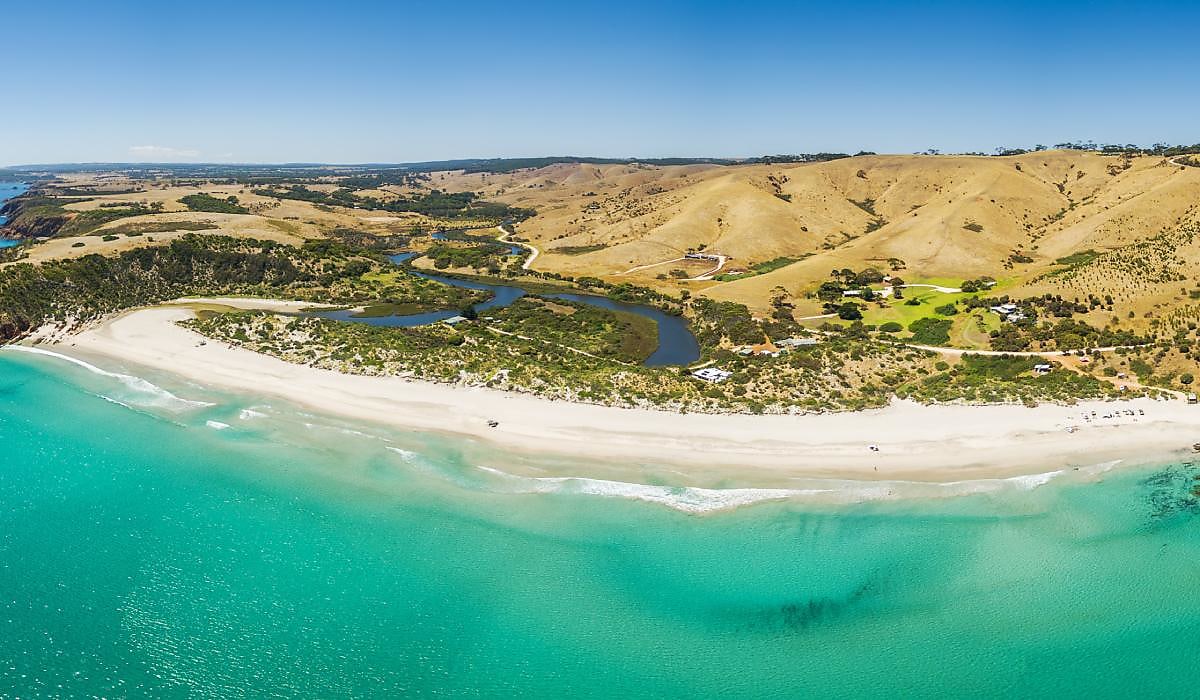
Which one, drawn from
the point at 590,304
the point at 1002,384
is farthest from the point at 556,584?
the point at 590,304

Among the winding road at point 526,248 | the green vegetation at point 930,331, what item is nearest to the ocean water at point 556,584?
the green vegetation at point 930,331

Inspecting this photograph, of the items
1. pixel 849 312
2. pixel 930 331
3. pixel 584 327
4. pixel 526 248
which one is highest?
pixel 526 248

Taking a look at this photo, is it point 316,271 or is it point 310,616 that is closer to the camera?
point 310,616

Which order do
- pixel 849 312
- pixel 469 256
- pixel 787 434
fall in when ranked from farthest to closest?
pixel 469 256 < pixel 849 312 < pixel 787 434

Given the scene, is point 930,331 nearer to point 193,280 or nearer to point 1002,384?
point 1002,384

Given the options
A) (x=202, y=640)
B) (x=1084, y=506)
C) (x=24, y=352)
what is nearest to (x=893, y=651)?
(x=1084, y=506)

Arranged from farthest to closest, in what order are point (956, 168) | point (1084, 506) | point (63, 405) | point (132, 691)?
point (956, 168) → point (63, 405) → point (1084, 506) → point (132, 691)

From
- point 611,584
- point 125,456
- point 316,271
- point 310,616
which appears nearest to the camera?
point 310,616

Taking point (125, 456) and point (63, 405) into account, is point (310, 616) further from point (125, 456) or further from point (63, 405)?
point (63, 405)
